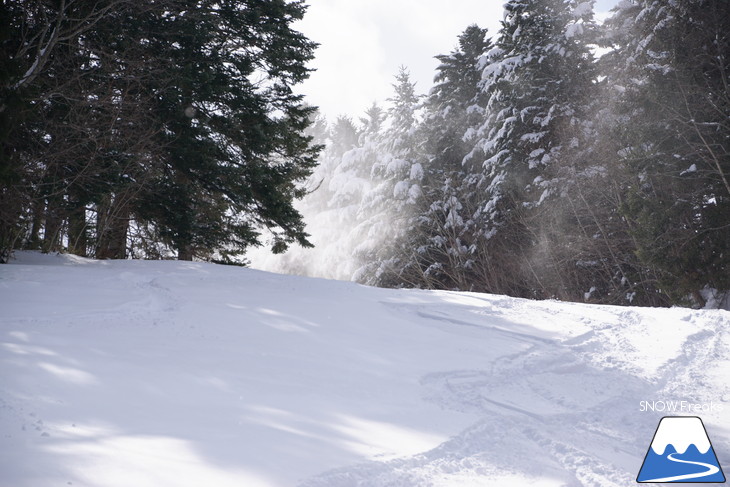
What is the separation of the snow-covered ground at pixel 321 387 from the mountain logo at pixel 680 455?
3.9 inches

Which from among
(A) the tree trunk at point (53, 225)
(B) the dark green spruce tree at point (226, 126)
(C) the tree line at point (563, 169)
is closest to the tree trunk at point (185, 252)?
(B) the dark green spruce tree at point (226, 126)

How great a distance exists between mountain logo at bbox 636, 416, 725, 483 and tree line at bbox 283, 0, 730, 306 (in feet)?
32.9

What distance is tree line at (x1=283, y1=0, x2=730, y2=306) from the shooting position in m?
12.2

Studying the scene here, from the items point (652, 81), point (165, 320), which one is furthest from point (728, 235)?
point (165, 320)

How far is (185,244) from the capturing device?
40.0ft

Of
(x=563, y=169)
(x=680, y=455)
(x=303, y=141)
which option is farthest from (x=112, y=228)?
(x=563, y=169)

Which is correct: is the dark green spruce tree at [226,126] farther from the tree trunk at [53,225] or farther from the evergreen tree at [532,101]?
the evergreen tree at [532,101]

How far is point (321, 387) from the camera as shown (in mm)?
4105

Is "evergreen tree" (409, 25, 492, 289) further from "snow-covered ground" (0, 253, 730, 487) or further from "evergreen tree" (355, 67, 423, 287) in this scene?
"snow-covered ground" (0, 253, 730, 487)

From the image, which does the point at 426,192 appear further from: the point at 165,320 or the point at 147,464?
the point at 147,464

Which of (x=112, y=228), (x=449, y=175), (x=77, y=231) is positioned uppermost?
(x=449, y=175)

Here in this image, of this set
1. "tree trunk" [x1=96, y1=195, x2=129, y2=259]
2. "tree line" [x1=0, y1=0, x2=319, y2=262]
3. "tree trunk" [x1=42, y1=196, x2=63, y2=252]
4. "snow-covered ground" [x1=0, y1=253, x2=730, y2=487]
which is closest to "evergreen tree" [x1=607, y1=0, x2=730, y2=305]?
"snow-covered ground" [x1=0, y1=253, x2=730, y2=487]

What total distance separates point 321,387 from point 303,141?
10728 millimetres

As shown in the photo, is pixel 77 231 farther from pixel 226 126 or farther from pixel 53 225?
pixel 226 126
